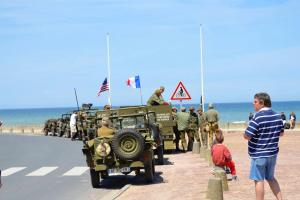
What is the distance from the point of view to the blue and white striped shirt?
32.8 feet

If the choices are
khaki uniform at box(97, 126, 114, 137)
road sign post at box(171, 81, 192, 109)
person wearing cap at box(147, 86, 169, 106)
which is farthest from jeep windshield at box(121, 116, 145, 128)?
road sign post at box(171, 81, 192, 109)

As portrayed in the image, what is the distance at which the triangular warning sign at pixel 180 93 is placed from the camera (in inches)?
983

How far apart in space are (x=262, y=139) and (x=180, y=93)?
49.5 feet

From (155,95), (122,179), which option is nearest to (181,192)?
(122,179)

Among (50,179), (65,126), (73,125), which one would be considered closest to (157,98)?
(50,179)

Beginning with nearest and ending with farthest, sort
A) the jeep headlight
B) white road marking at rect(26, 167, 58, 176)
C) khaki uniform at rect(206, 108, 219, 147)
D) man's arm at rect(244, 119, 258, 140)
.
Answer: man's arm at rect(244, 119, 258, 140) → the jeep headlight → white road marking at rect(26, 167, 58, 176) → khaki uniform at rect(206, 108, 219, 147)

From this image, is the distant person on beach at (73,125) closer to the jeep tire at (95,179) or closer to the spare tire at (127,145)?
the jeep tire at (95,179)

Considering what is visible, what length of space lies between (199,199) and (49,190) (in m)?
4.41

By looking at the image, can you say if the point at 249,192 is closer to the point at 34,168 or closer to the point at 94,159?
the point at 94,159

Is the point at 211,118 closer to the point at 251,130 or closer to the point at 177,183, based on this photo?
the point at 177,183

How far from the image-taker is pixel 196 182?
15.7 m

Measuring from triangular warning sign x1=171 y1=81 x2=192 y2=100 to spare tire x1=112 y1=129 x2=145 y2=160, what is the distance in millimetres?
9202

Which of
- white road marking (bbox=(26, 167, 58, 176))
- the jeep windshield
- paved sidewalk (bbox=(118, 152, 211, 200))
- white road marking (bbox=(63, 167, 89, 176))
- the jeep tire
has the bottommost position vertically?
white road marking (bbox=(63, 167, 89, 176))

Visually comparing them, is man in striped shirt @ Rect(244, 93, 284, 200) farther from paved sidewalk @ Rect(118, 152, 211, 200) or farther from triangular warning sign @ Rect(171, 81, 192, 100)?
triangular warning sign @ Rect(171, 81, 192, 100)
